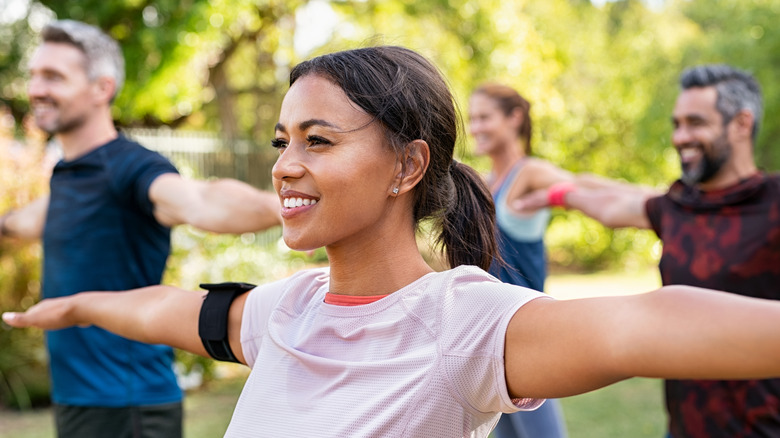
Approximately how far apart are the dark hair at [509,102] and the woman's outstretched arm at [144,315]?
10.8 ft

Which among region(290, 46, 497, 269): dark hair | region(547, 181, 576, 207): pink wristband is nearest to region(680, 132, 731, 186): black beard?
region(547, 181, 576, 207): pink wristband

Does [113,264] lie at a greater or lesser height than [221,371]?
greater

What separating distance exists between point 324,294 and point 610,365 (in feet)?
2.56

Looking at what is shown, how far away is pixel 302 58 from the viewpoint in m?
8.09

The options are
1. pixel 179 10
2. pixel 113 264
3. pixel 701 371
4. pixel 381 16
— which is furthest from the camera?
pixel 381 16

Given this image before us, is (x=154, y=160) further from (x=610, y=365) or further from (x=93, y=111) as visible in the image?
(x=610, y=365)

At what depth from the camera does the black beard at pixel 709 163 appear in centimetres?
397

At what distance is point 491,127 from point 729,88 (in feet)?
4.75

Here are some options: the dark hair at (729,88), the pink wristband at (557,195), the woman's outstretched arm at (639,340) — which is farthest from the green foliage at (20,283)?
the woman's outstretched arm at (639,340)

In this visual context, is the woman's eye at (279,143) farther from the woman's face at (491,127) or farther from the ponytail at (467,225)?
the woman's face at (491,127)

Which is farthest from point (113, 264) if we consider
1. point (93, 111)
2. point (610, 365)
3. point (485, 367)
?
point (610, 365)

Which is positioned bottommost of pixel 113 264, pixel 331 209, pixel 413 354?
pixel 113 264

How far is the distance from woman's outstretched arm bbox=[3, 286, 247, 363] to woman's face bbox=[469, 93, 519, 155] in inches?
122

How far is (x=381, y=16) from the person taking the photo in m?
14.6
